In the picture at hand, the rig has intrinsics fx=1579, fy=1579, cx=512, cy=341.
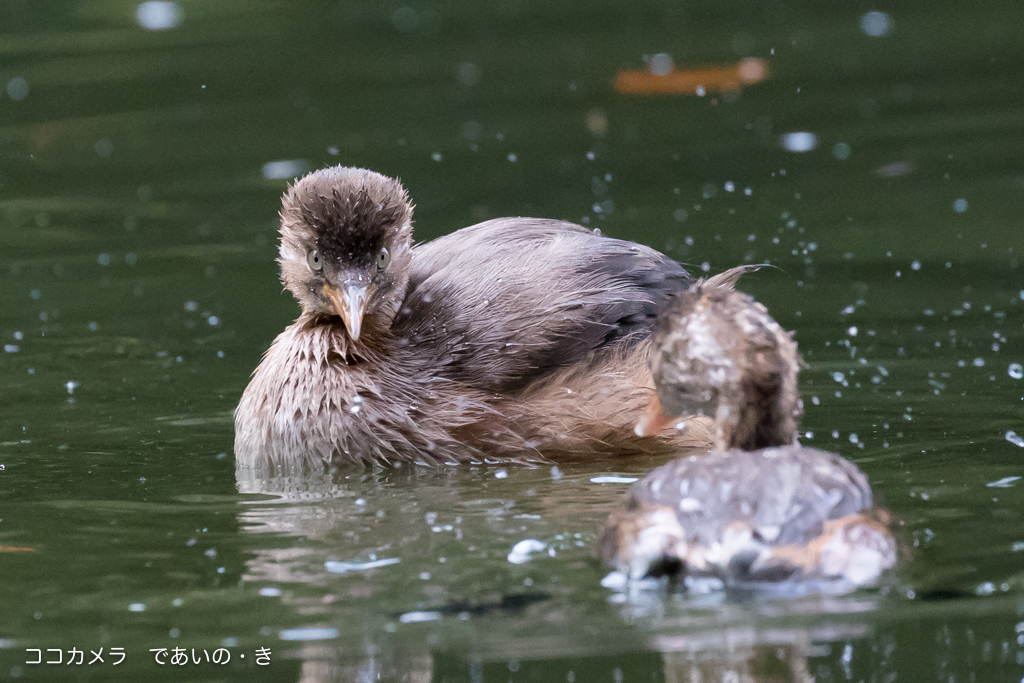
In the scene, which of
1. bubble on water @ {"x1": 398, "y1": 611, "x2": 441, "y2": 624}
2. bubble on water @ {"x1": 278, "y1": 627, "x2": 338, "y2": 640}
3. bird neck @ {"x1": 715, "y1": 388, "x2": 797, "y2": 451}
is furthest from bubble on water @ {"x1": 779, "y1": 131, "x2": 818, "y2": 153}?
bubble on water @ {"x1": 278, "y1": 627, "x2": 338, "y2": 640}

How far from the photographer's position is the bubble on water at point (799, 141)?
11789mm

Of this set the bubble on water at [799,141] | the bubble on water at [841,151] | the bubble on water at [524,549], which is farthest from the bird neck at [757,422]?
the bubble on water at [799,141]

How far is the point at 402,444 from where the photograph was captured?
7.12m

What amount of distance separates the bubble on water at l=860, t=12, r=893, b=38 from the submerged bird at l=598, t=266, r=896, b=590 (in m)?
8.88

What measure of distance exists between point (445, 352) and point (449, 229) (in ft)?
10.3

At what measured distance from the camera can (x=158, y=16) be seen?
48.4 feet

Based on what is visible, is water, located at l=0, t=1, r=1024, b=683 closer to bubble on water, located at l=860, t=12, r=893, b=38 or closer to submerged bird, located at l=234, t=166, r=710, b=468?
bubble on water, located at l=860, t=12, r=893, b=38

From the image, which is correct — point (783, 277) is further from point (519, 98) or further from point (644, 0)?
Result: point (644, 0)

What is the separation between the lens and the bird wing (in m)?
7.14

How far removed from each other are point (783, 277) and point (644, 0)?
21.0ft

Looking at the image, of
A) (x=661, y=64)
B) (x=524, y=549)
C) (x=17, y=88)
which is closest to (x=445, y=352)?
(x=524, y=549)

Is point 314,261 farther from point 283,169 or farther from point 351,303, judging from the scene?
point 283,169

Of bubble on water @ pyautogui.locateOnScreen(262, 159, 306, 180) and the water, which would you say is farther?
bubble on water @ pyautogui.locateOnScreen(262, 159, 306, 180)

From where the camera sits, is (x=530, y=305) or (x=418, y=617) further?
(x=530, y=305)
